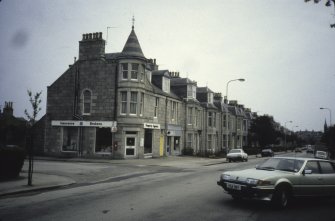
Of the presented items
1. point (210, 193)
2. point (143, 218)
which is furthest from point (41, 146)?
point (143, 218)

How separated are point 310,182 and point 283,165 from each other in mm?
893

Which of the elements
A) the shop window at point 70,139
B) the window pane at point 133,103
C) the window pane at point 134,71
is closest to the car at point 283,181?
the window pane at point 133,103

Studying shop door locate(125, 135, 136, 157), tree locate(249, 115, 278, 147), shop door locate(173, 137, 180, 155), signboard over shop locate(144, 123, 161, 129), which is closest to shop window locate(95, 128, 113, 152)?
shop door locate(125, 135, 136, 157)

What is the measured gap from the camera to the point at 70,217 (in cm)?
794

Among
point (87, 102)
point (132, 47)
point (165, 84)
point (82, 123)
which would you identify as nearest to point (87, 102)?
point (87, 102)

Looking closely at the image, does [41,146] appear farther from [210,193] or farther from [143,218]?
[143,218]

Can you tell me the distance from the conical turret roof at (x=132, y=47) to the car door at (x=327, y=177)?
23276mm

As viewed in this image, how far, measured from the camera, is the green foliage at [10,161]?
47.3ft

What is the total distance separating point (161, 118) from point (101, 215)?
2836cm

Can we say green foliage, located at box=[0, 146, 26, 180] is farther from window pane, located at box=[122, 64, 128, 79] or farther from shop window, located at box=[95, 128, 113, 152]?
window pane, located at box=[122, 64, 128, 79]

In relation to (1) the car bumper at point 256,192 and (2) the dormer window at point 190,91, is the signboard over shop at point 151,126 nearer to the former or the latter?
(2) the dormer window at point 190,91

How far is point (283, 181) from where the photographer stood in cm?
918

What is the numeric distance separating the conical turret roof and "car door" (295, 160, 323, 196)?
2342 cm

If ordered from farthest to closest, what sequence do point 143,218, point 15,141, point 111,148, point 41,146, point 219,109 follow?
point 219,109, point 15,141, point 41,146, point 111,148, point 143,218
